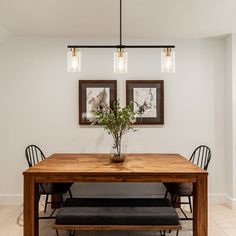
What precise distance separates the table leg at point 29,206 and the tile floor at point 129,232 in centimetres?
56

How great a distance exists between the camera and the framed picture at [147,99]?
4.20 m

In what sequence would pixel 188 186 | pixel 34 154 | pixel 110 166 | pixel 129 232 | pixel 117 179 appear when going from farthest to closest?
pixel 34 154 < pixel 188 186 < pixel 129 232 < pixel 110 166 < pixel 117 179

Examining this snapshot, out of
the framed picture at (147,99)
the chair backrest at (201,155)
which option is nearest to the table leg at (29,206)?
the framed picture at (147,99)

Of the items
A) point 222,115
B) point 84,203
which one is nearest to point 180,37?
point 222,115

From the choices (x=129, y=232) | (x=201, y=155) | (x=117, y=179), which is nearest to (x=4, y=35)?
(x=117, y=179)

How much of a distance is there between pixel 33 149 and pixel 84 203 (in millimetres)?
1506

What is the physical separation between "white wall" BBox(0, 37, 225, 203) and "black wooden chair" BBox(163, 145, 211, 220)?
12cm

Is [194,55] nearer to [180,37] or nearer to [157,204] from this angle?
[180,37]

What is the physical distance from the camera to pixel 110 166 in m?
3.01

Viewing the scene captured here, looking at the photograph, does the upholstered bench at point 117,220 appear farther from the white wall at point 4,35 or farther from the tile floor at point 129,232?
the white wall at point 4,35

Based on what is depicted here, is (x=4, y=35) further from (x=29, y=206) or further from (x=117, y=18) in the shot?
(x=29, y=206)

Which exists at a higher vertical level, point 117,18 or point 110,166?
point 117,18

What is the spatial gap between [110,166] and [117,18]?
1774mm

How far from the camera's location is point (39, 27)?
12.3 ft
